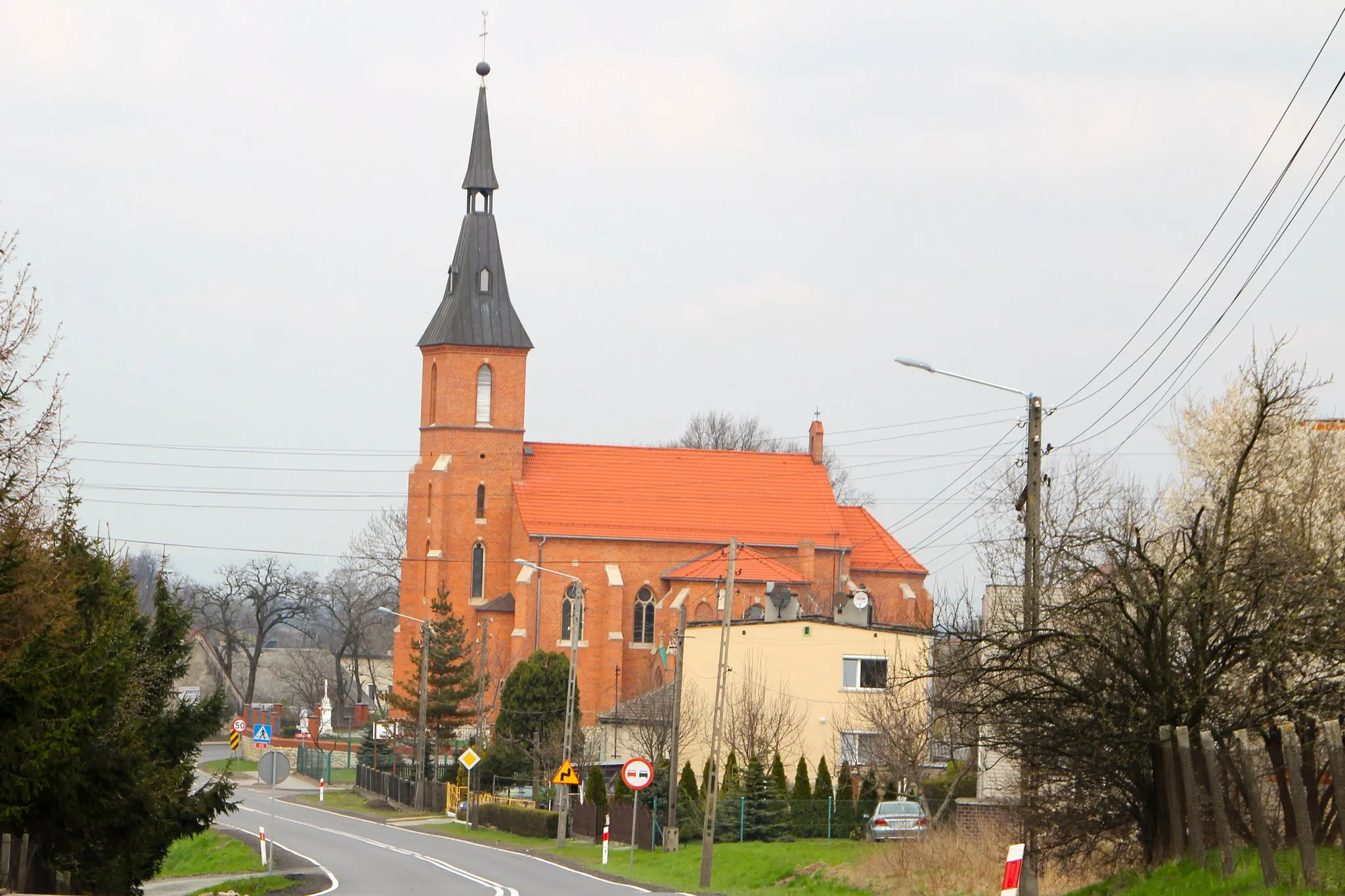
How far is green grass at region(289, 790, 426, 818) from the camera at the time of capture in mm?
53312

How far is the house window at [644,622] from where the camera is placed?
68688 millimetres

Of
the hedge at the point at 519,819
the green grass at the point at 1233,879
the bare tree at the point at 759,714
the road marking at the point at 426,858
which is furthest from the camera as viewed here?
the hedge at the point at 519,819

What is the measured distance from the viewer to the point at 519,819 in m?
44.2

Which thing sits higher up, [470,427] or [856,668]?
[470,427]

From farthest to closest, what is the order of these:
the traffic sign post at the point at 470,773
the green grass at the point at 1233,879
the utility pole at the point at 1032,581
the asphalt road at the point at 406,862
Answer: the traffic sign post at the point at 470,773
the asphalt road at the point at 406,862
the utility pole at the point at 1032,581
the green grass at the point at 1233,879

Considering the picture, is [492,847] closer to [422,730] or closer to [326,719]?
[422,730]

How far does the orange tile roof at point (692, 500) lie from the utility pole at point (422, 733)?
1532 centimetres

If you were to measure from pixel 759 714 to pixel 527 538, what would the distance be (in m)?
26.8

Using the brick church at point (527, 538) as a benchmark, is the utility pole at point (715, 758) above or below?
below

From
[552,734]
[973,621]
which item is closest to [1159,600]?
[973,621]

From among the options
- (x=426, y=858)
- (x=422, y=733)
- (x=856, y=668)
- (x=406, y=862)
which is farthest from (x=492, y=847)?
(x=422, y=733)

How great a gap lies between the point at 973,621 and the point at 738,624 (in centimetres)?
2871

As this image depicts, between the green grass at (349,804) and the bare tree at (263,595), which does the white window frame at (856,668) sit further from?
the bare tree at (263,595)

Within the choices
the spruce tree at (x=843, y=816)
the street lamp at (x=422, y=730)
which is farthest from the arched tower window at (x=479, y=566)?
the spruce tree at (x=843, y=816)
